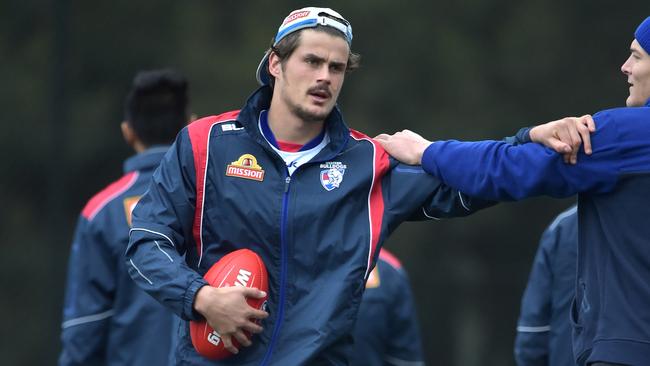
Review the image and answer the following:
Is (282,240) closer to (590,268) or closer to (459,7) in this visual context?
(590,268)

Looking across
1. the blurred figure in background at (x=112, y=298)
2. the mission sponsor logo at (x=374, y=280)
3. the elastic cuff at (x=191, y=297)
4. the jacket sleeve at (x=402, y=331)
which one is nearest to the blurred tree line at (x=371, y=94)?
the jacket sleeve at (x=402, y=331)

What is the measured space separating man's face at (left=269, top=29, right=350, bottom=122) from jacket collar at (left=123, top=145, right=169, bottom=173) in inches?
64.7

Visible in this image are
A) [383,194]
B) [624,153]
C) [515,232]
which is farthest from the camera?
[515,232]

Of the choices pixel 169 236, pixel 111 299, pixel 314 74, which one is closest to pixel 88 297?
pixel 111 299

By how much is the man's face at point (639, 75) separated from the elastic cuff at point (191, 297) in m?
1.58

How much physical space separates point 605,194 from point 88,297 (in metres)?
2.74

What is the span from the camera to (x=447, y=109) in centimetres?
871

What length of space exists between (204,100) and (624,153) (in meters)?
4.87

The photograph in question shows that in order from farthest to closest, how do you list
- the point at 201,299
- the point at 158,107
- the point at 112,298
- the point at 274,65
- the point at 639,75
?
the point at 158,107 → the point at 112,298 → the point at 274,65 → the point at 639,75 → the point at 201,299

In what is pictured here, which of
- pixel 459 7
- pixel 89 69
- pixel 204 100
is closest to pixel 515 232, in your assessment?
pixel 459 7

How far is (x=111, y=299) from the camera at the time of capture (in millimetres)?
6285

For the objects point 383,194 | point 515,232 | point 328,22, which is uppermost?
point 328,22

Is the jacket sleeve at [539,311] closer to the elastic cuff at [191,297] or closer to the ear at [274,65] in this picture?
the ear at [274,65]

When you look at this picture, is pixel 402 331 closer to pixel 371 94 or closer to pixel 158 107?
pixel 158 107
